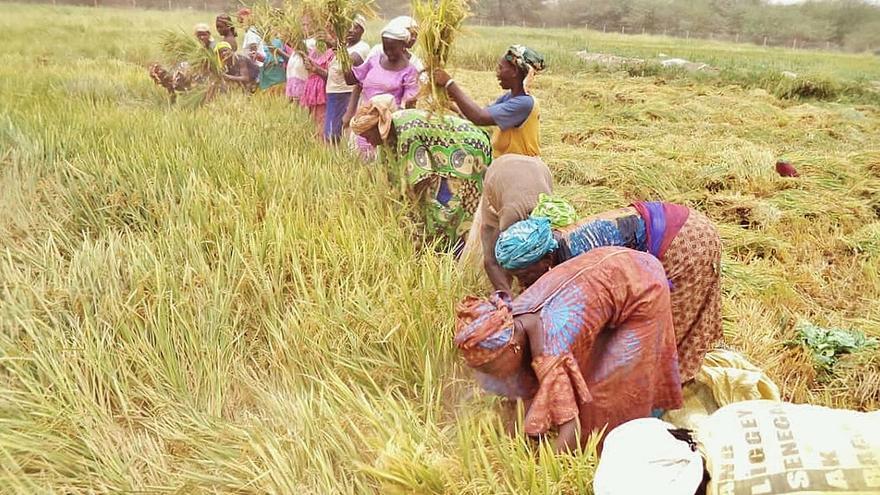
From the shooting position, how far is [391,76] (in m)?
3.84

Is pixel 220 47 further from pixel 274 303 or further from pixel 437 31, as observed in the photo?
pixel 274 303

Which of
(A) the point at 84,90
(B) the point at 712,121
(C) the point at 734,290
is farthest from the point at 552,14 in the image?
(C) the point at 734,290

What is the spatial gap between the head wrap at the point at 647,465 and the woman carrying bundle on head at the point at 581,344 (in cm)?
21

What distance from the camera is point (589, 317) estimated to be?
1.67m

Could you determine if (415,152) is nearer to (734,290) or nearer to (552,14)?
(734,290)

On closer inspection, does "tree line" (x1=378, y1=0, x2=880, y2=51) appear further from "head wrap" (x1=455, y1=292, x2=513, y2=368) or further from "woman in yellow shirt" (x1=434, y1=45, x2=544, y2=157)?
"head wrap" (x1=455, y1=292, x2=513, y2=368)

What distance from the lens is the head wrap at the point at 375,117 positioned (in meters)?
2.80

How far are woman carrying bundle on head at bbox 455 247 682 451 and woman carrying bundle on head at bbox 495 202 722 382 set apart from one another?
174 millimetres

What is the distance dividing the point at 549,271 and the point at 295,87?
4265mm

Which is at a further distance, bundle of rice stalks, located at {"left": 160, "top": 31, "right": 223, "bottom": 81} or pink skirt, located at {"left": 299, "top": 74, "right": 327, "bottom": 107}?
bundle of rice stalks, located at {"left": 160, "top": 31, "right": 223, "bottom": 81}

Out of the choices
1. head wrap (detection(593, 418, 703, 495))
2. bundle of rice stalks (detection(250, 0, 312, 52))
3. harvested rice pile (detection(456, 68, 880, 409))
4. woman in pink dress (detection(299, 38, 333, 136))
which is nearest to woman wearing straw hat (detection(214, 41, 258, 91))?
bundle of rice stalks (detection(250, 0, 312, 52))

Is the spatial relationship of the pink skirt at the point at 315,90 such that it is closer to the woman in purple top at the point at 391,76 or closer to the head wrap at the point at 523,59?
the woman in purple top at the point at 391,76

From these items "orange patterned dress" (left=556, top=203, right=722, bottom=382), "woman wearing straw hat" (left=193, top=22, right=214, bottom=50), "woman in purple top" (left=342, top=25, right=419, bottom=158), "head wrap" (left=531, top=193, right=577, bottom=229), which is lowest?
"orange patterned dress" (left=556, top=203, right=722, bottom=382)

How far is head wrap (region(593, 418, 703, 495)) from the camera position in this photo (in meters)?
1.27
